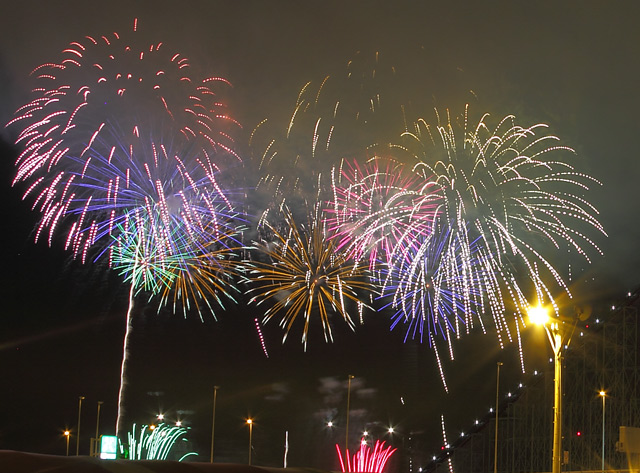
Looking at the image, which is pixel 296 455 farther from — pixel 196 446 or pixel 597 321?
pixel 597 321

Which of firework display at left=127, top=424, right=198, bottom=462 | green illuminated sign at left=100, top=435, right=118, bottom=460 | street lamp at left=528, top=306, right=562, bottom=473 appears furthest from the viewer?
firework display at left=127, top=424, right=198, bottom=462

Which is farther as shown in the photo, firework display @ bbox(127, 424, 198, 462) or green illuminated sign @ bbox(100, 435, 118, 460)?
firework display @ bbox(127, 424, 198, 462)

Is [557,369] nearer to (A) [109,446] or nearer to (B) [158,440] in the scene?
(A) [109,446]

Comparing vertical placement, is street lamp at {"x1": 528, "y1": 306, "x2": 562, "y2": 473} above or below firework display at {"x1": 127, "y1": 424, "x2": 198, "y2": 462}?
above

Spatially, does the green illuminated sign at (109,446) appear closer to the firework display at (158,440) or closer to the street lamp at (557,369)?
the firework display at (158,440)

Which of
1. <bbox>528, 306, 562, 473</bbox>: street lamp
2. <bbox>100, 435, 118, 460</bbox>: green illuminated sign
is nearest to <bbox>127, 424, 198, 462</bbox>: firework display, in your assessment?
<bbox>100, 435, 118, 460</bbox>: green illuminated sign

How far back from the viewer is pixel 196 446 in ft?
202

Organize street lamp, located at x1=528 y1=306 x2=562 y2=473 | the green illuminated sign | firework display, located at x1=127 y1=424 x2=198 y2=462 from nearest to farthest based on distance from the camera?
street lamp, located at x1=528 y1=306 x2=562 y2=473 → the green illuminated sign → firework display, located at x1=127 y1=424 x2=198 y2=462

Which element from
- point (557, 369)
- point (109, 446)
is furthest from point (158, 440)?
point (557, 369)

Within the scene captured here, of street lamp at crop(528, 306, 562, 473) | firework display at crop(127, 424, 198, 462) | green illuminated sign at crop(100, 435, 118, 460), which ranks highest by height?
street lamp at crop(528, 306, 562, 473)

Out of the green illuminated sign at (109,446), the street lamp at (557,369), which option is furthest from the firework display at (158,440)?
the street lamp at (557,369)

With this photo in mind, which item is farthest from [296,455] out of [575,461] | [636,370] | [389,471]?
[636,370]

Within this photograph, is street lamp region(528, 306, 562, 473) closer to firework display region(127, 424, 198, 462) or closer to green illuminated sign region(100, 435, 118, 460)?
green illuminated sign region(100, 435, 118, 460)

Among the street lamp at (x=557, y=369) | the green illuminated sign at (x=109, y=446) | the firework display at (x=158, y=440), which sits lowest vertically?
the firework display at (x=158, y=440)
